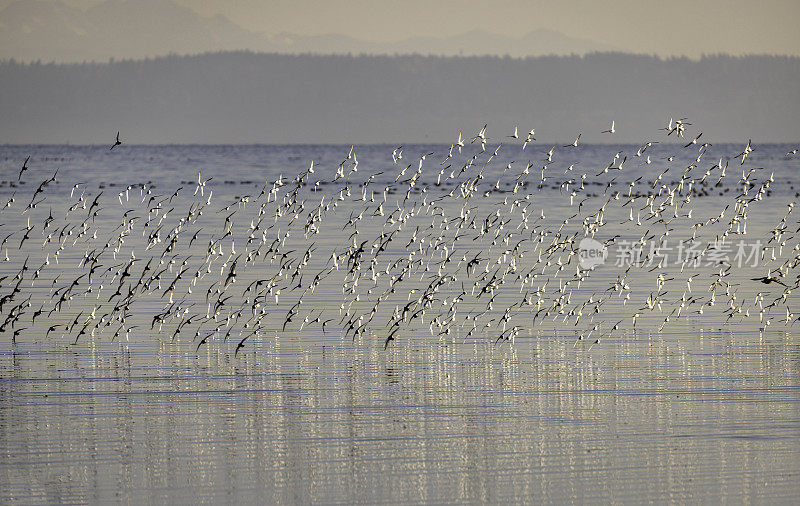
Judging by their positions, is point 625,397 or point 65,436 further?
point 625,397

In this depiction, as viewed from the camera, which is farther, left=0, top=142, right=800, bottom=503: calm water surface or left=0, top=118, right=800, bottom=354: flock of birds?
left=0, top=118, right=800, bottom=354: flock of birds

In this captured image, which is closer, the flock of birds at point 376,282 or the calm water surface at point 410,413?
the calm water surface at point 410,413

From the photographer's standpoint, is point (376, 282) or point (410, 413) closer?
point (410, 413)

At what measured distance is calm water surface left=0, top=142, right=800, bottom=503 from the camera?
53.7 ft

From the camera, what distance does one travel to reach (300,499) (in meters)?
15.8

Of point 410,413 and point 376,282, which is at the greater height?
point 376,282

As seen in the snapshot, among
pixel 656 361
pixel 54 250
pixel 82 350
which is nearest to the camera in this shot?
pixel 656 361

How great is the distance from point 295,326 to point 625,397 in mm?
10782

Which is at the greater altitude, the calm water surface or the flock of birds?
the flock of birds

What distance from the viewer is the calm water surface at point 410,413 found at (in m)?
16.4

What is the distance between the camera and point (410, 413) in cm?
2008

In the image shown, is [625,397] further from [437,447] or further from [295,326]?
[295,326]

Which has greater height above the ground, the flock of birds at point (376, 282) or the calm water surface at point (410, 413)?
the flock of birds at point (376, 282)

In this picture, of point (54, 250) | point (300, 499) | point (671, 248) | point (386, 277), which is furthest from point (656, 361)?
point (54, 250)
